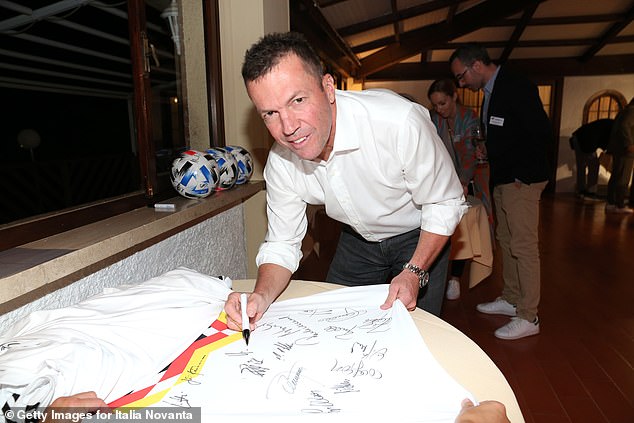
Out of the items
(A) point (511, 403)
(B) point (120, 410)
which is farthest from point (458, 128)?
(B) point (120, 410)

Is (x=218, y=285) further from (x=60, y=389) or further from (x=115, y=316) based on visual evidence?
(x=60, y=389)

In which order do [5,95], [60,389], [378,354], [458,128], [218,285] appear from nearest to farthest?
[60,389], [378,354], [218,285], [458,128], [5,95]

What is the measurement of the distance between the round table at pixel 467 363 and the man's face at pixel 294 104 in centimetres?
46

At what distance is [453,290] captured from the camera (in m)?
3.15

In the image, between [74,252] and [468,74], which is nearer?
[74,252]

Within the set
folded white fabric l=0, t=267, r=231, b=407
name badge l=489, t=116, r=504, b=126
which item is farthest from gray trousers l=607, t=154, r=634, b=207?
folded white fabric l=0, t=267, r=231, b=407

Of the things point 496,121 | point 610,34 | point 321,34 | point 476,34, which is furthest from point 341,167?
point 610,34

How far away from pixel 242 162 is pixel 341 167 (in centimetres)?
97

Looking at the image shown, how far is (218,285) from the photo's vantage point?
109 cm

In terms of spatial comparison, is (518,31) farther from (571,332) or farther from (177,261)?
(177,261)

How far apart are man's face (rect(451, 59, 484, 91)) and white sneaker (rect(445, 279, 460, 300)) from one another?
1377 mm

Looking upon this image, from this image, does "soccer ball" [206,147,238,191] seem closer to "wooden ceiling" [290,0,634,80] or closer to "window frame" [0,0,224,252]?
"window frame" [0,0,224,252]

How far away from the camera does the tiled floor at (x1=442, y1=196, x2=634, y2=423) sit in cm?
192

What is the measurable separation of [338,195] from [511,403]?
0.71m
